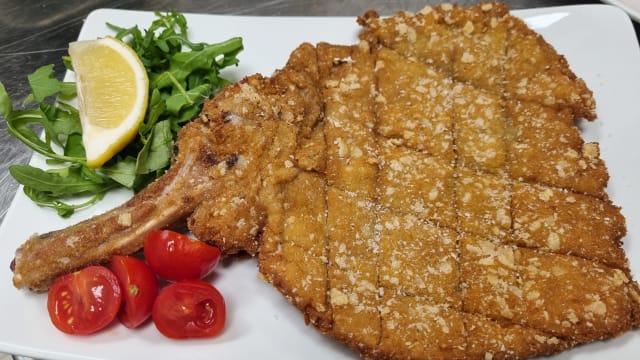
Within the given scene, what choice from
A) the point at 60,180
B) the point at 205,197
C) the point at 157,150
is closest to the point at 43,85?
the point at 60,180

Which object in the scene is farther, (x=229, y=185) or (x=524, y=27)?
(x=524, y=27)

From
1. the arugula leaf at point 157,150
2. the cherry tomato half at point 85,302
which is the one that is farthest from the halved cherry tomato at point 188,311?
the arugula leaf at point 157,150

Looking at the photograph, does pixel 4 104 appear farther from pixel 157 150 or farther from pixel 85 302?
pixel 85 302

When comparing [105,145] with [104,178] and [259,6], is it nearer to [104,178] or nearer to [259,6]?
[104,178]

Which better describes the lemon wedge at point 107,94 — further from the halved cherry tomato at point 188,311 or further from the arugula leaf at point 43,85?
the halved cherry tomato at point 188,311

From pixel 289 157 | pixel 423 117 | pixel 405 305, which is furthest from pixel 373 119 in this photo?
pixel 405 305

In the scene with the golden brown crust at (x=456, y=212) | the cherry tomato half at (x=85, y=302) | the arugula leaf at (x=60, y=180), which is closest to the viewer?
the golden brown crust at (x=456, y=212)
